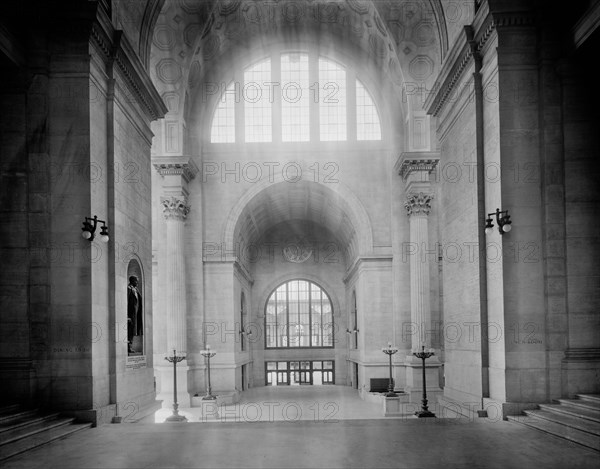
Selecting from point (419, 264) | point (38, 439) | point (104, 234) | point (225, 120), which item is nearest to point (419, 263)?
point (419, 264)

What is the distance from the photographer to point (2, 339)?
1558 centimetres

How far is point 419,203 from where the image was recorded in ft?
111

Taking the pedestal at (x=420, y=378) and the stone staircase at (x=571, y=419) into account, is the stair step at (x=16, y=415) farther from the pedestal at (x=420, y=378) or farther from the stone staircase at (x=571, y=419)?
the pedestal at (x=420, y=378)

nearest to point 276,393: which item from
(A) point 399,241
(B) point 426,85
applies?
(A) point 399,241

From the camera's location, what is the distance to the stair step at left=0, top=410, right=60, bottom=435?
1338 cm

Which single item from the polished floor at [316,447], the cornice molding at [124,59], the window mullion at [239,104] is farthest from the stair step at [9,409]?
the window mullion at [239,104]

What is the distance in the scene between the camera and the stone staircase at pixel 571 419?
12578 millimetres

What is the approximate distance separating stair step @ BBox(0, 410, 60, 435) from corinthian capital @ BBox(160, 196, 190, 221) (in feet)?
63.1

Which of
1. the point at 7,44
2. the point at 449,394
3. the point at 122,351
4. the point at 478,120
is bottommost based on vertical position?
the point at 449,394

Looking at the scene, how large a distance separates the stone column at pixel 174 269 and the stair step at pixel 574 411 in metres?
20.7

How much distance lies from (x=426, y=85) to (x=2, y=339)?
22.2m

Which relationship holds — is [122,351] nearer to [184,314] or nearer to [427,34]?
[184,314]

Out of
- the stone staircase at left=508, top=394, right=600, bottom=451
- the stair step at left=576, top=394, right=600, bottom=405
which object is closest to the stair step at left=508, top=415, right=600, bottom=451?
the stone staircase at left=508, top=394, right=600, bottom=451

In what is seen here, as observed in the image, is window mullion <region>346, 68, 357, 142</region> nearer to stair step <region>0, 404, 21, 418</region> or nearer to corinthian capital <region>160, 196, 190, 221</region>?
corinthian capital <region>160, 196, 190, 221</region>
